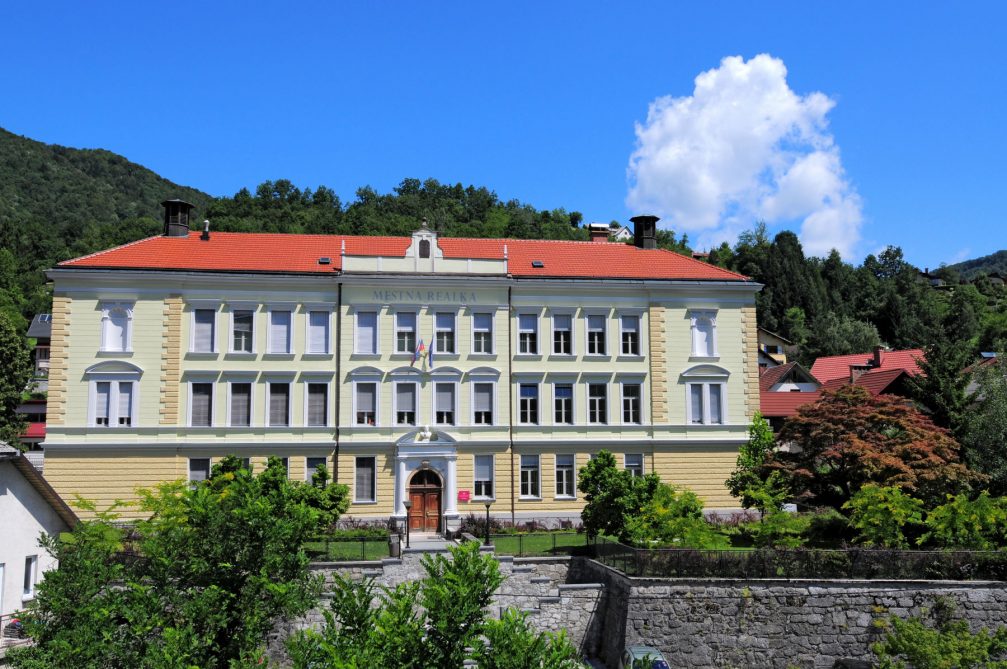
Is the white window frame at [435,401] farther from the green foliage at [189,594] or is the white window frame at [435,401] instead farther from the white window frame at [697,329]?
the green foliage at [189,594]

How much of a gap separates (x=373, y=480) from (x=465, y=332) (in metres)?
7.51

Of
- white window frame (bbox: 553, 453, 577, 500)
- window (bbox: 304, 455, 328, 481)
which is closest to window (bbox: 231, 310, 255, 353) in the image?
window (bbox: 304, 455, 328, 481)

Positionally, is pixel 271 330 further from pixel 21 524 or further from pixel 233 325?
pixel 21 524

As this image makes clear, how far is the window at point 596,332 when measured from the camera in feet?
125

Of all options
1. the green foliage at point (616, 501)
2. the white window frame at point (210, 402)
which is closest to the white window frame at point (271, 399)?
the white window frame at point (210, 402)

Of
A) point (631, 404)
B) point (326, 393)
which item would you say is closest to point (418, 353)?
point (326, 393)

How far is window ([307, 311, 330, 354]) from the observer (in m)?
35.9

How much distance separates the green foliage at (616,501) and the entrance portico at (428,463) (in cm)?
700

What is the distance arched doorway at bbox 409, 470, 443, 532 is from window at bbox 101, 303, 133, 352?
13257 millimetres

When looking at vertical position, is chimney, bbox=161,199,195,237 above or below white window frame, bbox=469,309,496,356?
above

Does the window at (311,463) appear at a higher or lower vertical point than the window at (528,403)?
lower

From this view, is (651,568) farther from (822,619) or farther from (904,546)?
(904,546)

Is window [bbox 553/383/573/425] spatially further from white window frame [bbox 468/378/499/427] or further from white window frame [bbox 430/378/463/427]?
white window frame [bbox 430/378/463/427]

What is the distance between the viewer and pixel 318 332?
36062 millimetres
